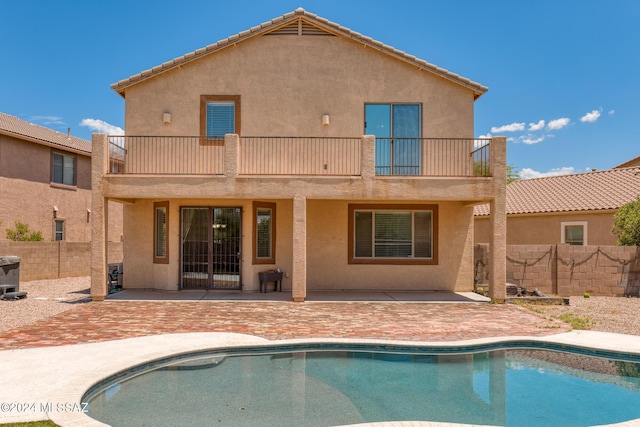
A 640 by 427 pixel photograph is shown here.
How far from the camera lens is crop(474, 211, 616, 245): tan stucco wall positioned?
727 inches

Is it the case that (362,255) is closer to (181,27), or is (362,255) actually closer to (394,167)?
(394,167)

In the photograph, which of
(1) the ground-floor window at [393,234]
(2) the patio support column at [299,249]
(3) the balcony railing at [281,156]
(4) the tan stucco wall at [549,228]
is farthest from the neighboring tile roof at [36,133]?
(4) the tan stucco wall at [549,228]

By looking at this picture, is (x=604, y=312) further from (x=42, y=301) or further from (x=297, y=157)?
(x=42, y=301)

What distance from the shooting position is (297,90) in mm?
13875

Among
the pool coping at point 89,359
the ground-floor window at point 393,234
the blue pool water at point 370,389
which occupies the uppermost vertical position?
the ground-floor window at point 393,234

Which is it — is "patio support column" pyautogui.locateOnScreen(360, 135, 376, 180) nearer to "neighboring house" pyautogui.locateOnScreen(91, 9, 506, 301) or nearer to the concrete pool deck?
"neighboring house" pyautogui.locateOnScreen(91, 9, 506, 301)

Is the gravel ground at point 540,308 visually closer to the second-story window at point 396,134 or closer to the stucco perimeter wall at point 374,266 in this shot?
the stucco perimeter wall at point 374,266

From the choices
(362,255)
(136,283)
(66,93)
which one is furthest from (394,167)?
(66,93)

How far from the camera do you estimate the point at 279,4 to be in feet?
52.1

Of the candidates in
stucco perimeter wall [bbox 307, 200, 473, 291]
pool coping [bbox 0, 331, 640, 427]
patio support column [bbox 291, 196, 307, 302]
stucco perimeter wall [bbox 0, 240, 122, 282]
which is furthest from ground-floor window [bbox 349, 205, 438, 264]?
stucco perimeter wall [bbox 0, 240, 122, 282]

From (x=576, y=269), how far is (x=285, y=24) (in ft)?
41.4

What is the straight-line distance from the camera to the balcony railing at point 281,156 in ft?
44.6

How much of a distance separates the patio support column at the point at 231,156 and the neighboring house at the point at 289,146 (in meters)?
1.27

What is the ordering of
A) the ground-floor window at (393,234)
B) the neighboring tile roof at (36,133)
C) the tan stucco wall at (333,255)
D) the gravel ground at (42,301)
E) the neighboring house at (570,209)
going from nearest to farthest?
the gravel ground at (42,301), the tan stucco wall at (333,255), the ground-floor window at (393,234), the neighboring house at (570,209), the neighboring tile roof at (36,133)
